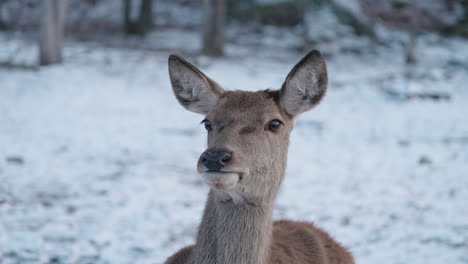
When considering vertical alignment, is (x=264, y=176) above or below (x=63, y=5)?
below

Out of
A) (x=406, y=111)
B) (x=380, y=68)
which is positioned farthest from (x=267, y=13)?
(x=406, y=111)

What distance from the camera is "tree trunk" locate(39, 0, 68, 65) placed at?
42.9 feet

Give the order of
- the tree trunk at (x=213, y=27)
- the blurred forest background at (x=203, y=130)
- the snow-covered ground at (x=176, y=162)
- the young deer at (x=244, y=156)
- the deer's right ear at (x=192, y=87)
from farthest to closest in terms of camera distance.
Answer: the tree trunk at (x=213, y=27) < the blurred forest background at (x=203, y=130) < the snow-covered ground at (x=176, y=162) < the deer's right ear at (x=192, y=87) < the young deer at (x=244, y=156)

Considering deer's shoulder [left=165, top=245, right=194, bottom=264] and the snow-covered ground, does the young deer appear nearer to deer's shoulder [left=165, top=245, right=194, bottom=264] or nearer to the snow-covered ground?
deer's shoulder [left=165, top=245, right=194, bottom=264]

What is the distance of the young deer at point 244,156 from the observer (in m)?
3.15

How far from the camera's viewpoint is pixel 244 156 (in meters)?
3.20

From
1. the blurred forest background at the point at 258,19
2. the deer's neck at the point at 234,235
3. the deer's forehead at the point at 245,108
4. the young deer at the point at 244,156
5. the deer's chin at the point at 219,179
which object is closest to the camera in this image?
the deer's chin at the point at 219,179

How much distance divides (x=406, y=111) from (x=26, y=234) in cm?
866

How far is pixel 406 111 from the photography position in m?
11.7

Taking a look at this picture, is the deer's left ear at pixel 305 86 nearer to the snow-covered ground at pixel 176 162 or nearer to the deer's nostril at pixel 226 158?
the deer's nostril at pixel 226 158

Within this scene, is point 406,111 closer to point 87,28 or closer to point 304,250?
point 304,250

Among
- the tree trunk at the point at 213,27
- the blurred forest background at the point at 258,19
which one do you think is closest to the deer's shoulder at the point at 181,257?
the tree trunk at the point at 213,27

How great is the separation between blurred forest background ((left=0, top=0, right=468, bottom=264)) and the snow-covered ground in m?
0.03

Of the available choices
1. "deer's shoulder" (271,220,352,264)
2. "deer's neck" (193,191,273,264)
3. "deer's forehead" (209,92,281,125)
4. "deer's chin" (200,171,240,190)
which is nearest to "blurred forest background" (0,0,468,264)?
"deer's shoulder" (271,220,352,264)
